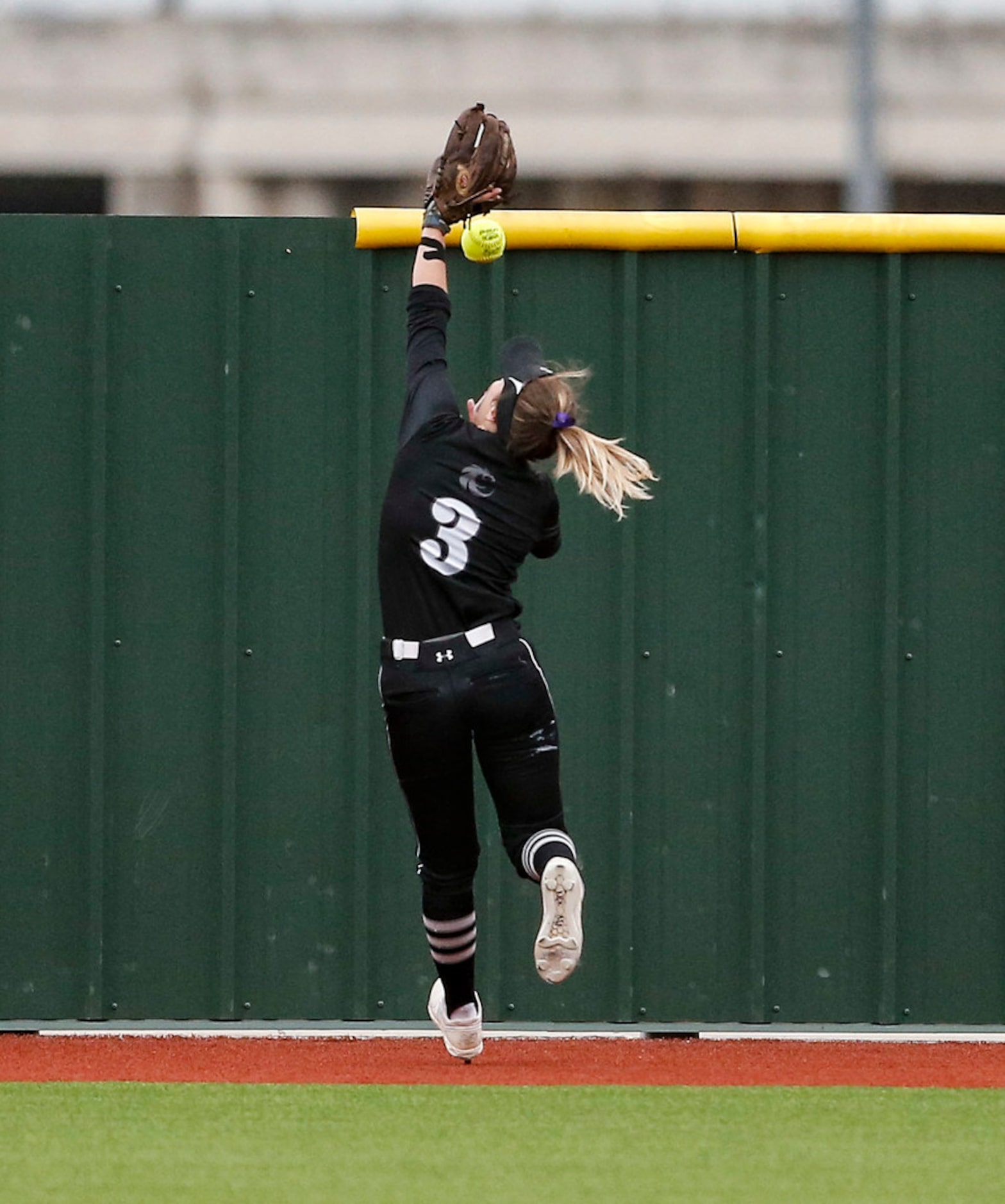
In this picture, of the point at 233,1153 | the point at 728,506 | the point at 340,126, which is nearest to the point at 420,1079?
the point at 233,1153

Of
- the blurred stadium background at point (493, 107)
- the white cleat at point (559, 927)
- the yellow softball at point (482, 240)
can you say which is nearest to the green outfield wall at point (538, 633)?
the yellow softball at point (482, 240)

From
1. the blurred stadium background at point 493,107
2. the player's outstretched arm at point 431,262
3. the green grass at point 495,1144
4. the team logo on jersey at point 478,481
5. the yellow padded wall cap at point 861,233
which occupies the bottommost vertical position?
the green grass at point 495,1144

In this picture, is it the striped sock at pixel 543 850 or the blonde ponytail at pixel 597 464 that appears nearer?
the blonde ponytail at pixel 597 464

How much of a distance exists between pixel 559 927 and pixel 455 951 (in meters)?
0.51

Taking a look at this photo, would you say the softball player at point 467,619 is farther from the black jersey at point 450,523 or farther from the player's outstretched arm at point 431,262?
the player's outstretched arm at point 431,262

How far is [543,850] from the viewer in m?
7.11

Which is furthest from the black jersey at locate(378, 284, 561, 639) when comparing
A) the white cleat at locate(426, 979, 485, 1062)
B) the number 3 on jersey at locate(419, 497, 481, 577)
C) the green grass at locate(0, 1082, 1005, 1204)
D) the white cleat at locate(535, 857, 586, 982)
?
the green grass at locate(0, 1082, 1005, 1204)

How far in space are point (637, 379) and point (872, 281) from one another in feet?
2.78

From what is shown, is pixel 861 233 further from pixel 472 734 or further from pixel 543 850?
pixel 543 850

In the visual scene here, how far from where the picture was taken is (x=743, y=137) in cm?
2617

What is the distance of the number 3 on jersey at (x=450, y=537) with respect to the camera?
720 centimetres

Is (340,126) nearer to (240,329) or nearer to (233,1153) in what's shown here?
(240,329)

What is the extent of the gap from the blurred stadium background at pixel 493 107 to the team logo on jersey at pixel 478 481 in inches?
743

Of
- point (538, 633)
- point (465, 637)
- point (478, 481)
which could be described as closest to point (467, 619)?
point (465, 637)
